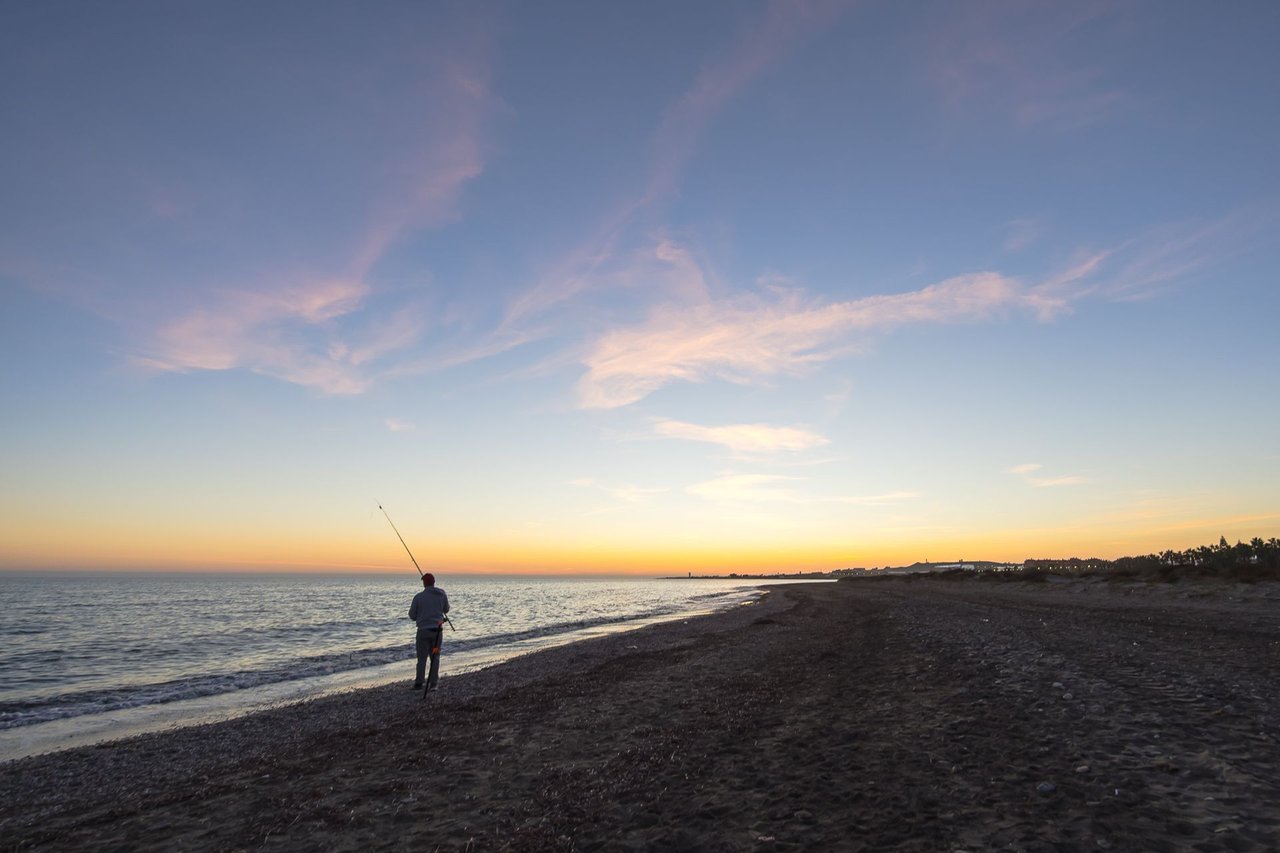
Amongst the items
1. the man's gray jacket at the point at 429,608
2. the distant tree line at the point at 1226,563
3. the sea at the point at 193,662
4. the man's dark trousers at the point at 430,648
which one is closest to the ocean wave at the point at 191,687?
the sea at the point at 193,662

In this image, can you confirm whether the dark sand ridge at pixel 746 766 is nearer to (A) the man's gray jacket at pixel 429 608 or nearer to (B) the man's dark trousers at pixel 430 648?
(B) the man's dark trousers at pixel 430 648

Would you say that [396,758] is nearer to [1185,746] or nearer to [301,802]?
[301,802]

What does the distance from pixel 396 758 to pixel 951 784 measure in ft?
28.8

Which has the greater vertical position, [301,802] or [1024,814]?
[1024,814]

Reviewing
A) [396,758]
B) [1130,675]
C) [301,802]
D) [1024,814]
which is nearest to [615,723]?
[396,758]

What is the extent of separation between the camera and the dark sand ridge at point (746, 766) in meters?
6.50

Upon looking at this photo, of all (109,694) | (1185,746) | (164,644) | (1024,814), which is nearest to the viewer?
(1024,814)

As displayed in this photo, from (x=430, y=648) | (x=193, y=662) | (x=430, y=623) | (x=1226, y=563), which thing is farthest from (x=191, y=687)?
(x=1226, y=563)

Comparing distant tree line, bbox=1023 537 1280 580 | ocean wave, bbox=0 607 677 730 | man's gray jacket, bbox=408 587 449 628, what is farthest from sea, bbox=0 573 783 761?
distant tree line, bbox=1023 537 1280 580

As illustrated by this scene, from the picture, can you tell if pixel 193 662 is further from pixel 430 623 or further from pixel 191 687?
pixel 430 623

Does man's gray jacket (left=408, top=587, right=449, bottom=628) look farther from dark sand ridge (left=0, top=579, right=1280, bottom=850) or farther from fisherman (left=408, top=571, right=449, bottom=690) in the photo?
dark sand ridge (left=0, top=579, right=1280, bottom=850)

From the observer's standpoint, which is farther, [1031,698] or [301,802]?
[1031,698]

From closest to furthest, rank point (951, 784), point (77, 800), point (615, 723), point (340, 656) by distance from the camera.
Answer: point (951, 784) < point (77, 800) < point (615, 723) < point (340, 656)

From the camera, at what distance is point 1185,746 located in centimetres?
813
